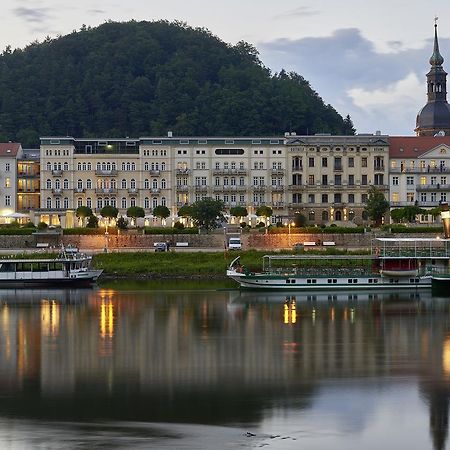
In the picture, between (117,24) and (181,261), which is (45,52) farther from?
(181,261)

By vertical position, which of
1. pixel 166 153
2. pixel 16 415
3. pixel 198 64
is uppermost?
pixel 198 64

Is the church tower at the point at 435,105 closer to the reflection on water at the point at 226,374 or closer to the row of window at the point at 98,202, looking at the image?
the row of window at the point at 98,202

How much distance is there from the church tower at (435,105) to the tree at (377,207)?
28.5 metres

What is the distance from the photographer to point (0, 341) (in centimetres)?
4459

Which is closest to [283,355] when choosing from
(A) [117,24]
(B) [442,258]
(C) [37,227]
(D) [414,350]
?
(D) [414,350]

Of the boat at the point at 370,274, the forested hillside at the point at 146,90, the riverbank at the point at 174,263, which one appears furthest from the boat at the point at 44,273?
the forested hillside at the point at 146,90

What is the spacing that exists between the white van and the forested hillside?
44.1 metres

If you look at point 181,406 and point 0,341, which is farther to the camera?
point 0,341

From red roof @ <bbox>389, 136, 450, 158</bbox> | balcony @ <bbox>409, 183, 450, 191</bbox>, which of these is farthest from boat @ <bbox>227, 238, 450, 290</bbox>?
red roof @ <bbox>389, 136, 450, 158</bbox>

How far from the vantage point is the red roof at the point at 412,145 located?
113750 millimetres

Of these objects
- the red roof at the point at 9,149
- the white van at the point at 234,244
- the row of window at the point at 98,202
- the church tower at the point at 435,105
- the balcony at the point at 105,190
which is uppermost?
the church tower at the point at 435,105

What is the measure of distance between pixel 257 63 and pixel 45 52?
1207 inches

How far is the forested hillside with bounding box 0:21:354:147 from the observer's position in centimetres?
13875

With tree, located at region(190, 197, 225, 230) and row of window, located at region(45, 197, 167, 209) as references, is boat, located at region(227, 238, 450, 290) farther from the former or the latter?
row of window, located at region(45, 197, 167, 209)
